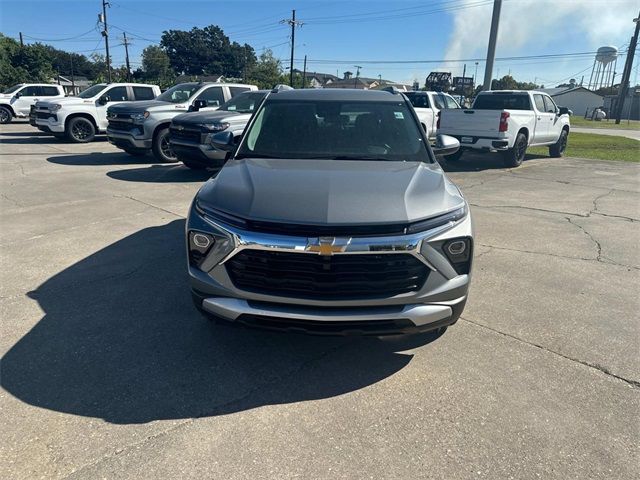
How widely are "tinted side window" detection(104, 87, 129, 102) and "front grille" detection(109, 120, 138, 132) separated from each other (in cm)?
399

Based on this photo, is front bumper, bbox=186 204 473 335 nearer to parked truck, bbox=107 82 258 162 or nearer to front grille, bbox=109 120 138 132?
parked truck, bbox=107 82 258 162

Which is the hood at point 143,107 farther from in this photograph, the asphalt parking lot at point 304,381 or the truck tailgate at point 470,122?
the truck tailgate at point 470,122

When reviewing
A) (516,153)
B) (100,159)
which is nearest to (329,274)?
(100,159)

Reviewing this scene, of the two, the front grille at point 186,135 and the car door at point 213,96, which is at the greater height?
the car door at point 213,96

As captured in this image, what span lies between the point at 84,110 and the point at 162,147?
5379 millimetres

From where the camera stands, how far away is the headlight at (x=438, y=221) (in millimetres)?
2648

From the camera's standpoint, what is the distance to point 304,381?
2906 millimetres

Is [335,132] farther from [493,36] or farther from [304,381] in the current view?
[493,36]

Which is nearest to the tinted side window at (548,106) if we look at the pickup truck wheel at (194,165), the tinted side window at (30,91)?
the pickup truck wheel at (194,165)

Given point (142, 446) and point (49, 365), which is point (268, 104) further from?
point (142, 446)

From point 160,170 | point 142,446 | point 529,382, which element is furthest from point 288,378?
point 160,170

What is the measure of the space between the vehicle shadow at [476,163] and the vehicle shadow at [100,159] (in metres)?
8.35

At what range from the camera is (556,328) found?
12.1 feet

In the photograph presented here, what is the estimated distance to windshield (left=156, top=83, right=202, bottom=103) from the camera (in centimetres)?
1214
